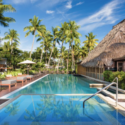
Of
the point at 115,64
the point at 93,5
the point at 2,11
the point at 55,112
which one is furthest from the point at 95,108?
the point at 93,5

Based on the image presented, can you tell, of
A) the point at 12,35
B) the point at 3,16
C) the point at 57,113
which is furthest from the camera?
the point at 12,35

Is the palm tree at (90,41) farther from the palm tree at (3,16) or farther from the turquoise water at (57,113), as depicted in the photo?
the turquoise water at (57,113)

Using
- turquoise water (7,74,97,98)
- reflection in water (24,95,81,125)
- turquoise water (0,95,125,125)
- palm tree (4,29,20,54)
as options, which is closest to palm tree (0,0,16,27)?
turquoise water (7,74,97,98)

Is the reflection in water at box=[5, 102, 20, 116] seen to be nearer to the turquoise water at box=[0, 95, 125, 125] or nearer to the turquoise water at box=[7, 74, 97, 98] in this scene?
the turquoise water at box=[0, 95, 125, 125]

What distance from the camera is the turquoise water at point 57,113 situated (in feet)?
13.5

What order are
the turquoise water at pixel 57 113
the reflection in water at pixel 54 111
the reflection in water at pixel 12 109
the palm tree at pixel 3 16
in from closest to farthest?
1. the turquoise water at pixel 57 113
2. the reflection in water at pixel 54 111
3. the reflection in water at pixel 12 109
4. the palm tree at pixel 3 16

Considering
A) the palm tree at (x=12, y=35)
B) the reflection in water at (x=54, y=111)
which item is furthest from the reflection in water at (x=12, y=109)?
the palm tree at (x=12, y=35)

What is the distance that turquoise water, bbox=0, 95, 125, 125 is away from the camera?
13.5 ft

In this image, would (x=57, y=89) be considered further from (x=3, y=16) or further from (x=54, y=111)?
(x=3, y=16)

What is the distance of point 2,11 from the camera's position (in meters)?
14.7

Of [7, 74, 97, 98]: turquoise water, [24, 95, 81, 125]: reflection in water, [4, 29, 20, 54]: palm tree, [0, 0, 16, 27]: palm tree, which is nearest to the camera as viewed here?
[24, 95, 81, 125]: reflection in water

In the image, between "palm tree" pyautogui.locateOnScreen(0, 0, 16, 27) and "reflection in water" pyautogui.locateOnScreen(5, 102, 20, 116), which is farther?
"palm tree" pyautogui.locateOnScreen(0, 0, 16, 27)

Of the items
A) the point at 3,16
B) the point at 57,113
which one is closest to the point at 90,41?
the point at 3,16

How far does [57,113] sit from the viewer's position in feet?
15.9
